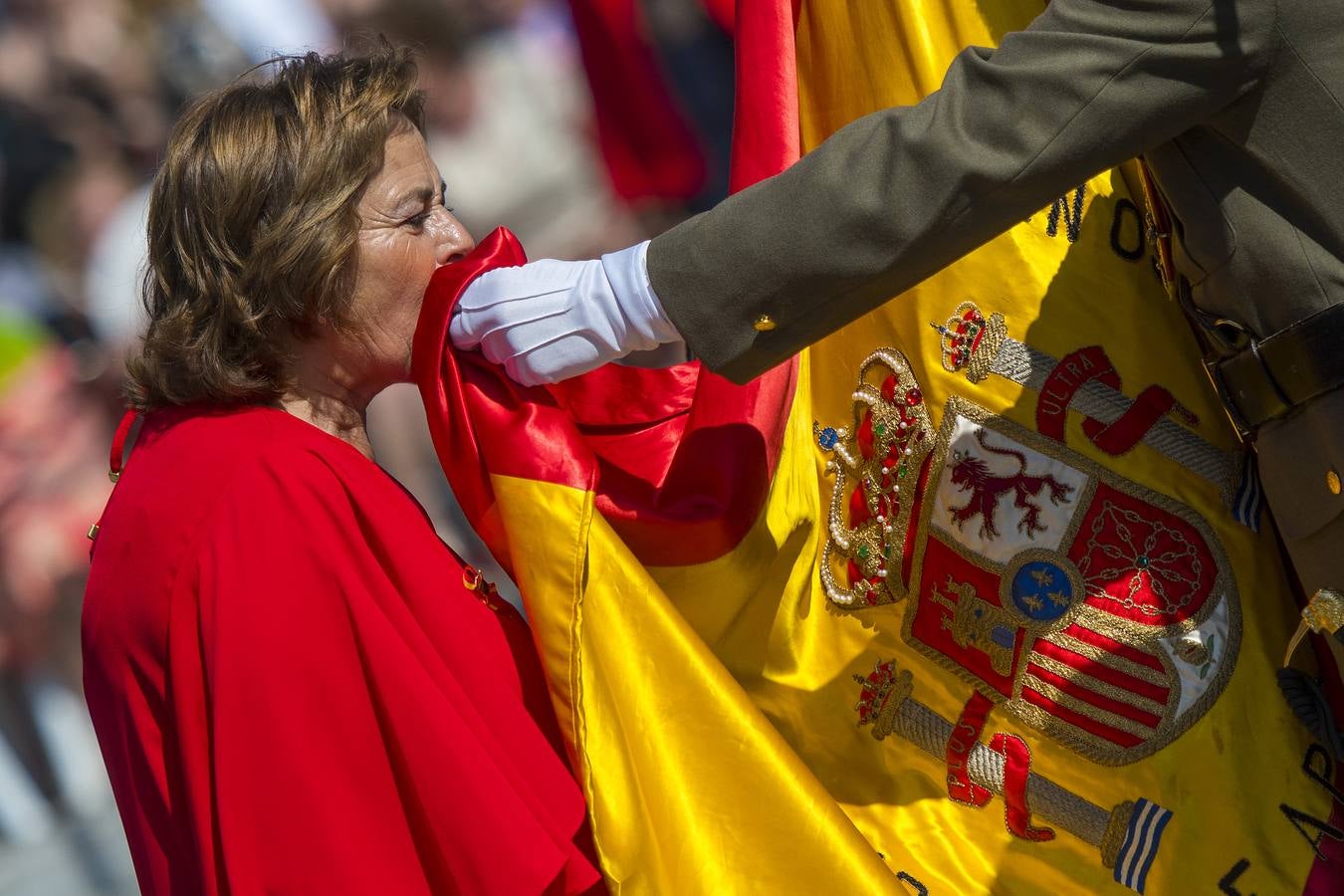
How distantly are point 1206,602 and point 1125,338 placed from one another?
38 cm

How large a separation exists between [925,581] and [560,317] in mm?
692

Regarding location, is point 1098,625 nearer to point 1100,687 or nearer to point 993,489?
point 1100,687

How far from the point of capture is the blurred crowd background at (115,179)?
344 cm

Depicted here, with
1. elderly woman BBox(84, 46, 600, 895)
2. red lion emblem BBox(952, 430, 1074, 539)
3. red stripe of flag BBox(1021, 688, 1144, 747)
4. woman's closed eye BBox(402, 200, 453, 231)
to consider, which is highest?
woman's closed eye BBox(402, 200, 453, 231)

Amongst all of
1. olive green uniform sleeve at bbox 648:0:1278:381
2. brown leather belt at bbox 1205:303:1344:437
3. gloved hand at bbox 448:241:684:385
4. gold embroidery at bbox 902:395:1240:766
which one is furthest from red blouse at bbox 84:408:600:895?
brown leather belt at bbox 1205:303:1344:437

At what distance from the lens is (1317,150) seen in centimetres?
141

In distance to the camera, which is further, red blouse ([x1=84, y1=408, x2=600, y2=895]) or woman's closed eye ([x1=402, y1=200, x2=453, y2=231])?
woman's closed eye ([x1=402, y1=200, x2=453, y2=231])

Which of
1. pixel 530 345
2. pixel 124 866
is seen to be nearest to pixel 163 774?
pixel 530 345

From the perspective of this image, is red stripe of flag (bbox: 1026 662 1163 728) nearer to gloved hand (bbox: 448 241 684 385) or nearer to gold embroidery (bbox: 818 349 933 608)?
gold embroidery (bbox: 818 349 933 608)

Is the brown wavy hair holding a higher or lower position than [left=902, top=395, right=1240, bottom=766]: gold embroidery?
higher

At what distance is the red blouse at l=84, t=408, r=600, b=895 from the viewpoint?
158 centimetres

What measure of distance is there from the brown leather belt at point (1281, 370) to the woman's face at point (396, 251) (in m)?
1.14

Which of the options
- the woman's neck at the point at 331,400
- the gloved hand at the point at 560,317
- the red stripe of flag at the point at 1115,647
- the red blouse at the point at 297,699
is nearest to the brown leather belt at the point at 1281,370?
the red stripe of flag at the point at 1115,647

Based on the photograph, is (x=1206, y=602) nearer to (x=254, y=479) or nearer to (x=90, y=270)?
(x=254, y=479)
